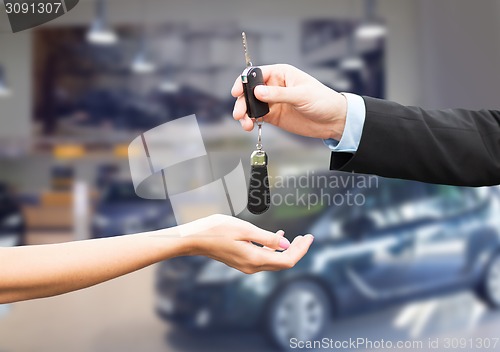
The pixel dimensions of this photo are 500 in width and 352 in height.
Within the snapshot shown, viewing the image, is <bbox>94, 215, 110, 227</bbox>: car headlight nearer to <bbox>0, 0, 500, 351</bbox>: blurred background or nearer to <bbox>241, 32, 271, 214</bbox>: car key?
<bbox>0, 0, 500, 351</bbox>: blurred background

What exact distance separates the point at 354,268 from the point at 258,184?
1.27 metres

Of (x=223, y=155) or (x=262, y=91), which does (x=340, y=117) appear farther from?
(x=223, y=155)

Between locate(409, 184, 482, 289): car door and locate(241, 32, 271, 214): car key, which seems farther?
locate(409, 184, 482, 289): car door

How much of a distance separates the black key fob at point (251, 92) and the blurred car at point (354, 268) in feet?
3.86

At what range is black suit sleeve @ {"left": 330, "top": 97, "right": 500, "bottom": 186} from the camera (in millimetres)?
869

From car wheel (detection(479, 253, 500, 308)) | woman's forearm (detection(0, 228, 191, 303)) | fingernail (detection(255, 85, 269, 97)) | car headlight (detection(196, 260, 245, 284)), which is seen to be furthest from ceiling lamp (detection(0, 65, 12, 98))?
car wheel (detection(479, 253, 500, 308))

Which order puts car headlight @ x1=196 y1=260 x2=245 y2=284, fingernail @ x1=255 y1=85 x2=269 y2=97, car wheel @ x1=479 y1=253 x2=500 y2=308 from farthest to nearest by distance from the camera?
car wheel @ x1=479 y1=253 x2=500 y2=308, car headlight @ x1=196 y1=260 x2=245 y2=284, fingernail @ x1=255 y1=85 x2=269 y2=97

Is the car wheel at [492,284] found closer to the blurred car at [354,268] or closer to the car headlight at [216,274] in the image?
the blurred car at [354,268]

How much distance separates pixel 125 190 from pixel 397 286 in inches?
48.6

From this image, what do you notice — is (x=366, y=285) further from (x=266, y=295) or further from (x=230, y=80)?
(x=230, y=80)

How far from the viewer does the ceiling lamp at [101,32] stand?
2.05 meters

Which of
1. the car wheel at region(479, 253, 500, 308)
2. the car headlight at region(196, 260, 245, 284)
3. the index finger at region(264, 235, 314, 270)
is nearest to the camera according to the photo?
the index finger at region(264, 235, 314, 270)

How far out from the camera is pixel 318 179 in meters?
2.03

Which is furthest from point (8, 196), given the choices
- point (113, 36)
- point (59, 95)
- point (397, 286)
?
point (397, 286)
